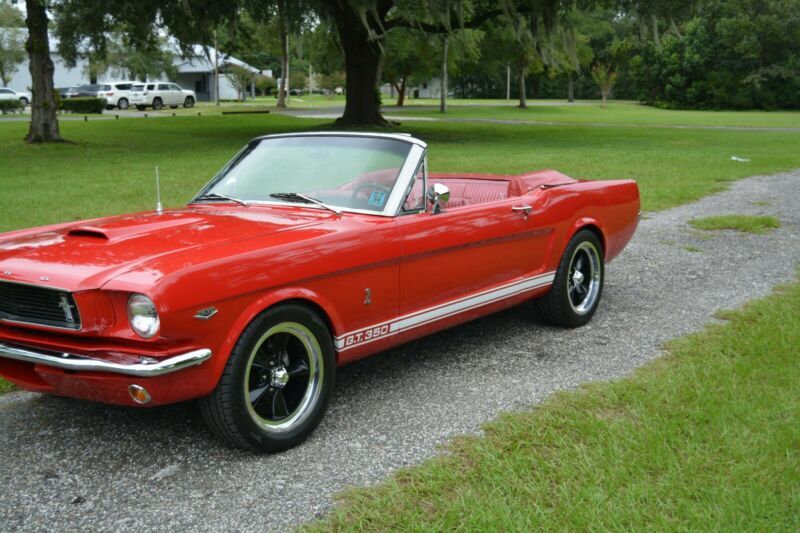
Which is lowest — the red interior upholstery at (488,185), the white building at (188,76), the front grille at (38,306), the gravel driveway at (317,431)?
the gravel driveway at (317,431)

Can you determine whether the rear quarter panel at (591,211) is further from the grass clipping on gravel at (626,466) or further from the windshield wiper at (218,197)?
the windshield wiper at (218,197)

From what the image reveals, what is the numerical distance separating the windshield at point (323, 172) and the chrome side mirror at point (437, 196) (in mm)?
217

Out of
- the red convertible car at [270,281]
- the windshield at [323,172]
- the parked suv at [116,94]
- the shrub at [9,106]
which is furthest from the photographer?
the parked suv at [116,94]

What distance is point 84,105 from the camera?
4366cm

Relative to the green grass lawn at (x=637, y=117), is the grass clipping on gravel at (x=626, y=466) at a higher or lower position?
lower

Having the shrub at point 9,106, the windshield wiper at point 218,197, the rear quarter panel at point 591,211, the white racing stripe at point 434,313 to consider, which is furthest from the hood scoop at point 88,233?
the shrub at point 9,106

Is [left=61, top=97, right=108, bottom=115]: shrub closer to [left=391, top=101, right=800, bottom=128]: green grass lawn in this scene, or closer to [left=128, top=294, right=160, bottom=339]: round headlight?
[left=391, top=101, right=800, bottom=128]: green grass lawn

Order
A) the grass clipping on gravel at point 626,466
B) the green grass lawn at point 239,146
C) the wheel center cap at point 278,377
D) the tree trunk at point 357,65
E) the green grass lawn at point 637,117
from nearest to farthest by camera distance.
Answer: the grass clipping on gravel at point 626,466
the wheel center cap at point 278,377
the green grass lawn at point 239,146
the tree trunk at point 357,65
the green grass lawn at point 637,117

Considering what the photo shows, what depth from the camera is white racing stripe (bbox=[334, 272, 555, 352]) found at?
161 inches

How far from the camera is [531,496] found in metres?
3.21

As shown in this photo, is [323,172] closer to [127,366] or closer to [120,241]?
[120,241]

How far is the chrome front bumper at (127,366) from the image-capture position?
10.7ft

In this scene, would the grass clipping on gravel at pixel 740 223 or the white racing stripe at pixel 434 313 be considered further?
the grass clipping on gravel at pixel 740 223

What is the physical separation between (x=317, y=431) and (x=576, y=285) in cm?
256
